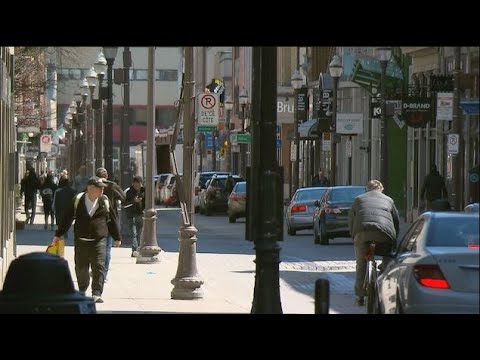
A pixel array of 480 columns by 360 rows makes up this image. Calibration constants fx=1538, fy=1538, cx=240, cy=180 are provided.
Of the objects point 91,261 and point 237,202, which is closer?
point 91,261

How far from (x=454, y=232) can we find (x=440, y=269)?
63cm

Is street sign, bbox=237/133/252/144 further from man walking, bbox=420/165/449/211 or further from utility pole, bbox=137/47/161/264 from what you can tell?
utility pole, bbox=137/47/161/264

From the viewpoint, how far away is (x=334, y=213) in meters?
36.2

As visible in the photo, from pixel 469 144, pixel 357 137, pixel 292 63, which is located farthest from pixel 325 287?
pixel 292 63

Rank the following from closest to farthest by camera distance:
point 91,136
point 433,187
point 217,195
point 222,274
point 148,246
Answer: point 222,274, point 148,246, point 433,187, point 91,136, point 217,195

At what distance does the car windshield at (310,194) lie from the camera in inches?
1657

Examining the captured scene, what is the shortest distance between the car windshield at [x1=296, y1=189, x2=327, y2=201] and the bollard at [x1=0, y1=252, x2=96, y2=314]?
2980 cm

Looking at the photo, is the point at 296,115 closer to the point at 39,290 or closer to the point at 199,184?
the point at 199,184

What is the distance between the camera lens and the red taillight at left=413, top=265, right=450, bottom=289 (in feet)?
42.1

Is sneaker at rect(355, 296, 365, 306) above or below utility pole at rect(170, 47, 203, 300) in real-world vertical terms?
below

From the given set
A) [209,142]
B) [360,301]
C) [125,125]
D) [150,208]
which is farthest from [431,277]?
[209,142]

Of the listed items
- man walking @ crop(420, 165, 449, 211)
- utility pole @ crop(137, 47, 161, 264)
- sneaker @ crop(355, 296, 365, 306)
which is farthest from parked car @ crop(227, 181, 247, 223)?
sneaker @ crop(355, 296, 365, 306)
